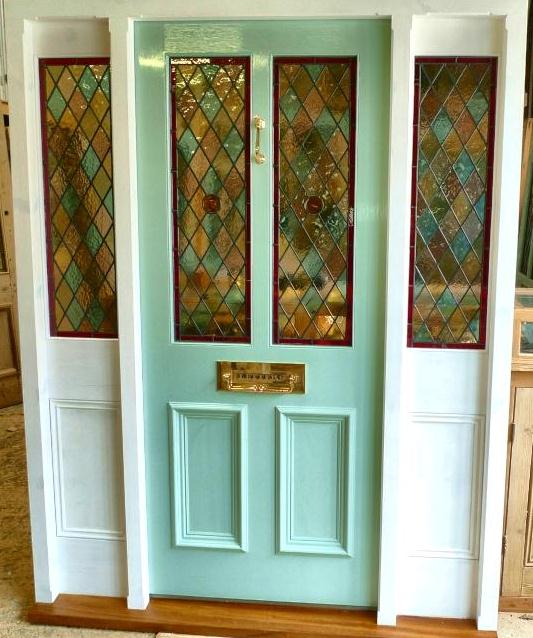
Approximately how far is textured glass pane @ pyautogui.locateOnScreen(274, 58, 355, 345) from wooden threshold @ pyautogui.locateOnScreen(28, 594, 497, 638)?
962mm

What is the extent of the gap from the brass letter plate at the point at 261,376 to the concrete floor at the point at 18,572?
0.90m

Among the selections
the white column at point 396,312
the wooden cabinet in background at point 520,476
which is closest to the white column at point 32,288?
the white column at point 396,312

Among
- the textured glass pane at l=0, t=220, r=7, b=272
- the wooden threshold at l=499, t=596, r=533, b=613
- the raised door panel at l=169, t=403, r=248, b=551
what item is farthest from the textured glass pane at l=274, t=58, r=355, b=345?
the textured glass pane at l=0, t=220, r=7, b=272

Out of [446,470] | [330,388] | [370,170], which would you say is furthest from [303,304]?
[446,470]

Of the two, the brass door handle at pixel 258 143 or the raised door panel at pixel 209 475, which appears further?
the raised door panel at pixel 209 475

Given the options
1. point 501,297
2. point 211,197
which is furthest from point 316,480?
point 211,197

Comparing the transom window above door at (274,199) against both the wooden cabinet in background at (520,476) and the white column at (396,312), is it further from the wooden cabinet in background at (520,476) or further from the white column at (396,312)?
the wooden cabinet in background at (520,476)

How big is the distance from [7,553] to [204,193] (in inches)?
71.1

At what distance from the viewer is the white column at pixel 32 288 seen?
7.00 feet

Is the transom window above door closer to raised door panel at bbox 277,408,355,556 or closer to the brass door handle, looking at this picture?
the brass door handle

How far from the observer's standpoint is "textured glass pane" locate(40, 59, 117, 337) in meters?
2.16

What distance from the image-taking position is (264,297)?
2.19 meters

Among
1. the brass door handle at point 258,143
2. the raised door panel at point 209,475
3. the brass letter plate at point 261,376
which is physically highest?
the brass door handle at point 258,143

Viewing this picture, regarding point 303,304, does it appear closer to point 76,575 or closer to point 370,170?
point 370,170
